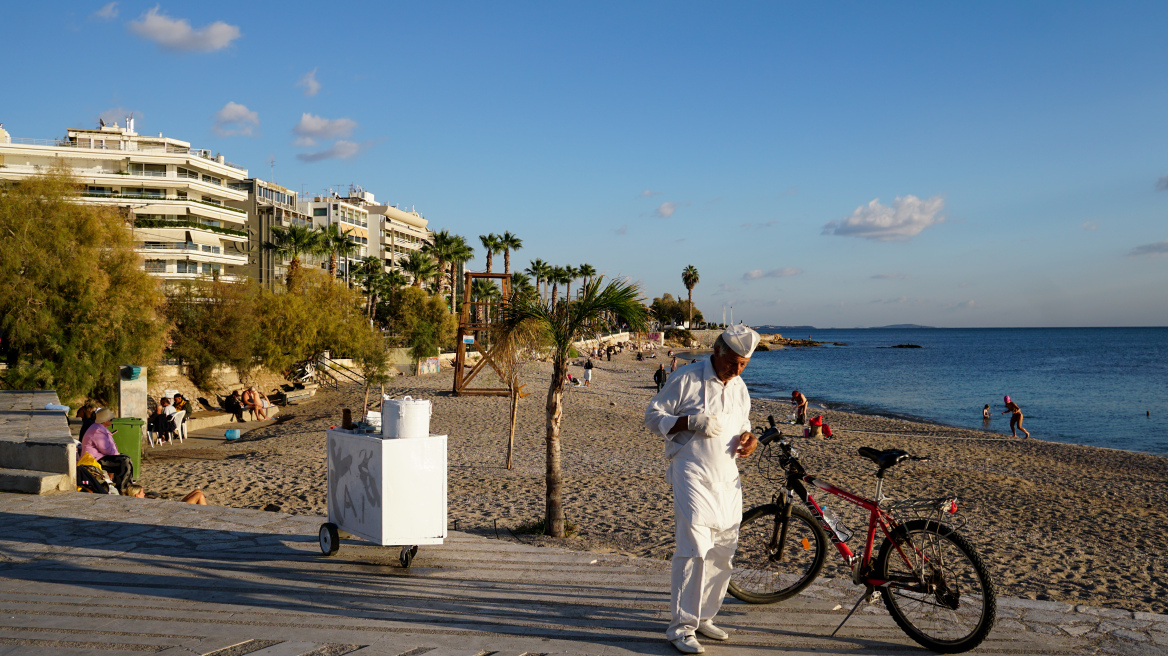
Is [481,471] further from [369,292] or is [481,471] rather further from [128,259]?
[369,292]

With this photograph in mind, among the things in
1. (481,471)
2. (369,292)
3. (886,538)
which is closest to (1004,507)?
(481,471)

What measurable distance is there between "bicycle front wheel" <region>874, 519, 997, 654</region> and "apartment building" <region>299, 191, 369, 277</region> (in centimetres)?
8151

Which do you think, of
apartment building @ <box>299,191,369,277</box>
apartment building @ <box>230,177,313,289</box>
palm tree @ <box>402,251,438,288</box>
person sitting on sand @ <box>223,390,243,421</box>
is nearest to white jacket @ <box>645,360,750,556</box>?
person sitting on sand @ <box>223,390,243,421</box>

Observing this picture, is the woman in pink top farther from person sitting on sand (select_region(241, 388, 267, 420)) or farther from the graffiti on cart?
person sitting on sand (select_region(241, 388, 267, 420))

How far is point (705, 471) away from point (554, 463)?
13.3ft

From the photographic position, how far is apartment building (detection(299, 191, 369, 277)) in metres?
83.9

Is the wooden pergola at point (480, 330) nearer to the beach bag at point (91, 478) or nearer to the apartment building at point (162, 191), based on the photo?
the beach bag at point (91, 478)

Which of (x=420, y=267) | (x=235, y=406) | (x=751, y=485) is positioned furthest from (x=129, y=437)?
(x=420, y=267)

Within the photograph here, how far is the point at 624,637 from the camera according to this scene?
3920mm

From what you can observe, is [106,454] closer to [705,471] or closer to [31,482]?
[31,482]

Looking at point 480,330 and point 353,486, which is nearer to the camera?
point 353,486

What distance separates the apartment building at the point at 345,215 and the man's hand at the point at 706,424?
81.3 meters

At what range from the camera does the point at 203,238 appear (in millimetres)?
53531

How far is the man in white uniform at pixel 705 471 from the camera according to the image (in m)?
3.73
